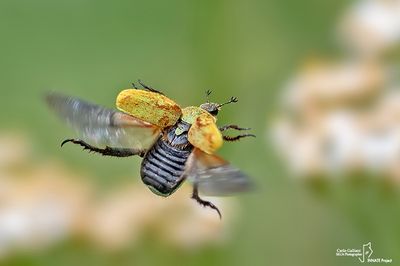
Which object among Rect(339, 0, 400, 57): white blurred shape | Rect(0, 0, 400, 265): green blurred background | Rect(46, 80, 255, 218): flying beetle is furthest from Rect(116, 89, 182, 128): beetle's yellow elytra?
Rect(339, 0, 400, 57): white blurred shape

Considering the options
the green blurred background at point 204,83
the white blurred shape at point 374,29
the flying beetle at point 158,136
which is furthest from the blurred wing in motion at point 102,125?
the white blurred shape at point 374,29

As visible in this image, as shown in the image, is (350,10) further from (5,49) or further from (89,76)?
(5,49)

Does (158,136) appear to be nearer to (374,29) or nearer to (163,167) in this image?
(163,167)

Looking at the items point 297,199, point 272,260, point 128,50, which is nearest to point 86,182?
point 272,260

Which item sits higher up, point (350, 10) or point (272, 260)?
point (350, 10)
